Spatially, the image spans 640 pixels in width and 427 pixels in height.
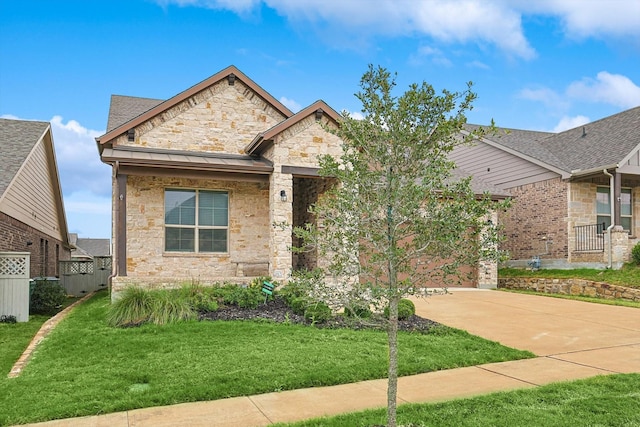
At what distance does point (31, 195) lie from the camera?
18.7 meters

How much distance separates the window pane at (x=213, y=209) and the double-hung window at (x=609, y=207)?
13.8 metres

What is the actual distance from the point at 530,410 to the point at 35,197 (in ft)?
62.6

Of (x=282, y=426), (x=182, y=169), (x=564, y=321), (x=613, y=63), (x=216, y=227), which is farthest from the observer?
(x=613, y=63)

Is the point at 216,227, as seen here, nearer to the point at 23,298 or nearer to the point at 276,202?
the point at 276,202

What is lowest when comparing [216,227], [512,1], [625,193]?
[216,227]

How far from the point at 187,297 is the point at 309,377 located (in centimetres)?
525

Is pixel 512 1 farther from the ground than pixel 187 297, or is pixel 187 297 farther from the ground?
pixel 512 1

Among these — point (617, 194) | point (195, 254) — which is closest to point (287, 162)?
point (195, 254)

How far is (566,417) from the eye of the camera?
5.25 meters

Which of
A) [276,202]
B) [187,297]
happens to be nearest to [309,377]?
[187,297]

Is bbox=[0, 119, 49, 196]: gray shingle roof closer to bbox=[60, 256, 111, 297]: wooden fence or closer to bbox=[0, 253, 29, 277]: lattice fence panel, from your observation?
bbox=[0, 253, 29, 277]: lattice fence panel

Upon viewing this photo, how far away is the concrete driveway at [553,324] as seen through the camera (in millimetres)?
8166

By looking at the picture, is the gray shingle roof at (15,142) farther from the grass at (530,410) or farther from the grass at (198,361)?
the grass at (530,410)

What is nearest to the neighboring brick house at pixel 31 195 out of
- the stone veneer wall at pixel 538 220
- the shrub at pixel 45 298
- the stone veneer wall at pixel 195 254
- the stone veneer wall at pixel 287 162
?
the shrub at pixel 45 298
